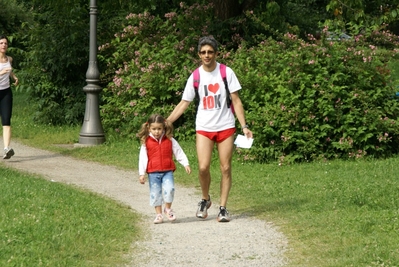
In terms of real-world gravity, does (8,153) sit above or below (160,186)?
below

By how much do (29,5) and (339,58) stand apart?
12349 mm

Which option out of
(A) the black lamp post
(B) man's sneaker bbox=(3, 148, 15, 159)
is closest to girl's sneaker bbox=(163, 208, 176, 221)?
(B) man's sneaker bbox=(3, 148, 15, 159)

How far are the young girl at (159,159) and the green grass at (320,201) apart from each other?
107 cm

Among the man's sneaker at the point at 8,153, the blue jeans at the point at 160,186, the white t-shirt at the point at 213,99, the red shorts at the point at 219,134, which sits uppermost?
the white t-shirt at the point at 213,99

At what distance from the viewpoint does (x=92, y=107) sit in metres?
17.0

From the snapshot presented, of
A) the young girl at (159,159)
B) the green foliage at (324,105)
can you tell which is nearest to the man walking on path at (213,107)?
the young girl at (159,159)

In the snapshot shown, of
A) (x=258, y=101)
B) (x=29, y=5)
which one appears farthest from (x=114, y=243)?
(x=29, y=5)

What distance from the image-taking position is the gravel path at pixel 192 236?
7777 millimetres

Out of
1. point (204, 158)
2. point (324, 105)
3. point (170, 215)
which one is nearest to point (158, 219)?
point (170, 215)

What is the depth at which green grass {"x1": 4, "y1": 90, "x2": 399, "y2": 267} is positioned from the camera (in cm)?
795

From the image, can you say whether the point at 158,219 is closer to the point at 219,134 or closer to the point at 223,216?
the point at 223,216

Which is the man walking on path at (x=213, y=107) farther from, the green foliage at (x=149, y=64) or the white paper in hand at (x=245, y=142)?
the green foliage at (x=149, y=64)

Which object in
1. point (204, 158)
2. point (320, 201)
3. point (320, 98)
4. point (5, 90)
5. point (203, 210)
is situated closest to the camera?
point (204, 158)

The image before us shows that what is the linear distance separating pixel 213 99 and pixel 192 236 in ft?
4.69
